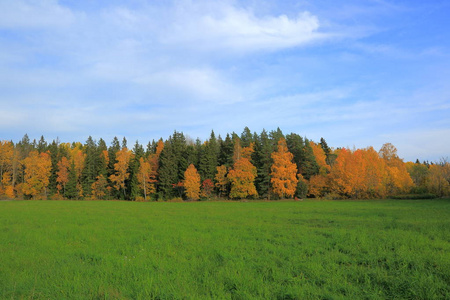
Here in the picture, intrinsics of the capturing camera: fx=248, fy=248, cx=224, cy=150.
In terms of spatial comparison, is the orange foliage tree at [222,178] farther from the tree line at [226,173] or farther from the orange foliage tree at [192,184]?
the orange foliage tree at [192,184]

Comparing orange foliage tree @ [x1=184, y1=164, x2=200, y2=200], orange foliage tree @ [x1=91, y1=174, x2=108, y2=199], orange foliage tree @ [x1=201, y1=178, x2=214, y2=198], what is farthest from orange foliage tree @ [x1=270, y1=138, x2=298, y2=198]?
orange foliage tree @ [x1=91, y1=174, x2=108, y2=199]

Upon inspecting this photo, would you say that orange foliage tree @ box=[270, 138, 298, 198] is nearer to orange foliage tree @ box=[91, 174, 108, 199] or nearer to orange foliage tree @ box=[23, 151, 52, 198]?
orange foliage tree @ box=[91, 174, 108, 199]

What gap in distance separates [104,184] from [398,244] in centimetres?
7891

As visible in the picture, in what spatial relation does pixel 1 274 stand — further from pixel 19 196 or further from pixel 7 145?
pixel 7 145

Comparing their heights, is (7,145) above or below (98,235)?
above

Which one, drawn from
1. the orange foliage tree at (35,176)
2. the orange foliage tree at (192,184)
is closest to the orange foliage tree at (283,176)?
the orange foliage tree at (192,184)

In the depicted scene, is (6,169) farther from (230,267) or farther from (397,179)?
(397,179)

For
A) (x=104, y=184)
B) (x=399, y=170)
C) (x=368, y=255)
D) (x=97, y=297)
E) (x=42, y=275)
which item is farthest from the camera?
(x=104, y=184)

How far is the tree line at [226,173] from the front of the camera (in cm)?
5759

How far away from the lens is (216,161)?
72.0 m

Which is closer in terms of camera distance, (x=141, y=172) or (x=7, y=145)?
(x=141, y=172)

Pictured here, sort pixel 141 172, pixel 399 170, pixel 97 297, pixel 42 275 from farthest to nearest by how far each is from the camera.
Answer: pixel 141 172 → pixel 399 170 → pixel 42 275 → pixel 97 297

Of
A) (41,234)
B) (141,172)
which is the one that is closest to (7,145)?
(141,172)

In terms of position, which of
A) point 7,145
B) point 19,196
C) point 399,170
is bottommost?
point 19,196
